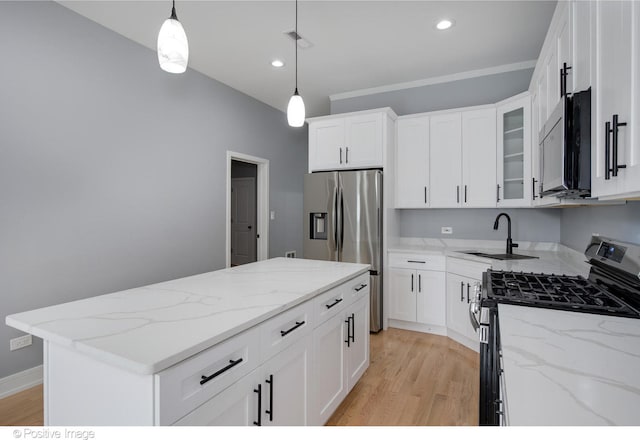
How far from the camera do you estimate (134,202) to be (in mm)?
3035

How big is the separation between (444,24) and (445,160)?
51.1 inches

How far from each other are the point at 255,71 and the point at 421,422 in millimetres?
3667

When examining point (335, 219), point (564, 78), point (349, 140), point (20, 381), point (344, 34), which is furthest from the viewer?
point (349, 140)

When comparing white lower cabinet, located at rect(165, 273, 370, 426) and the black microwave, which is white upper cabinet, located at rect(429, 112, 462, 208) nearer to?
white lower cabinet, located at rect(165, 273, 370, 426)

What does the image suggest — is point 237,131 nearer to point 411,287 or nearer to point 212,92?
point 212,92

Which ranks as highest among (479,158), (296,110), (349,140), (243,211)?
(349,140)

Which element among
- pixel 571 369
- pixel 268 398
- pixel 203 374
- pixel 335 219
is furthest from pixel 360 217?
pixel 571 369

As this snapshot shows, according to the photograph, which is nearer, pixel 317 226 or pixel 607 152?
pixel 607 152

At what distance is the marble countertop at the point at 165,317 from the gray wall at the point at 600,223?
5.06 ft

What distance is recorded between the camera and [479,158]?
10.9 ft

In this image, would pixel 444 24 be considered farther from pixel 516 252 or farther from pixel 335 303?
pixel 335 303

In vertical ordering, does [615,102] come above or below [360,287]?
above

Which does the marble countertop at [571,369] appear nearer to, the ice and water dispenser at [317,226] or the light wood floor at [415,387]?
the light wood floor at [415,387]

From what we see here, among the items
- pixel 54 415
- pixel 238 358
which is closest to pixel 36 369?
pixel 54 415
